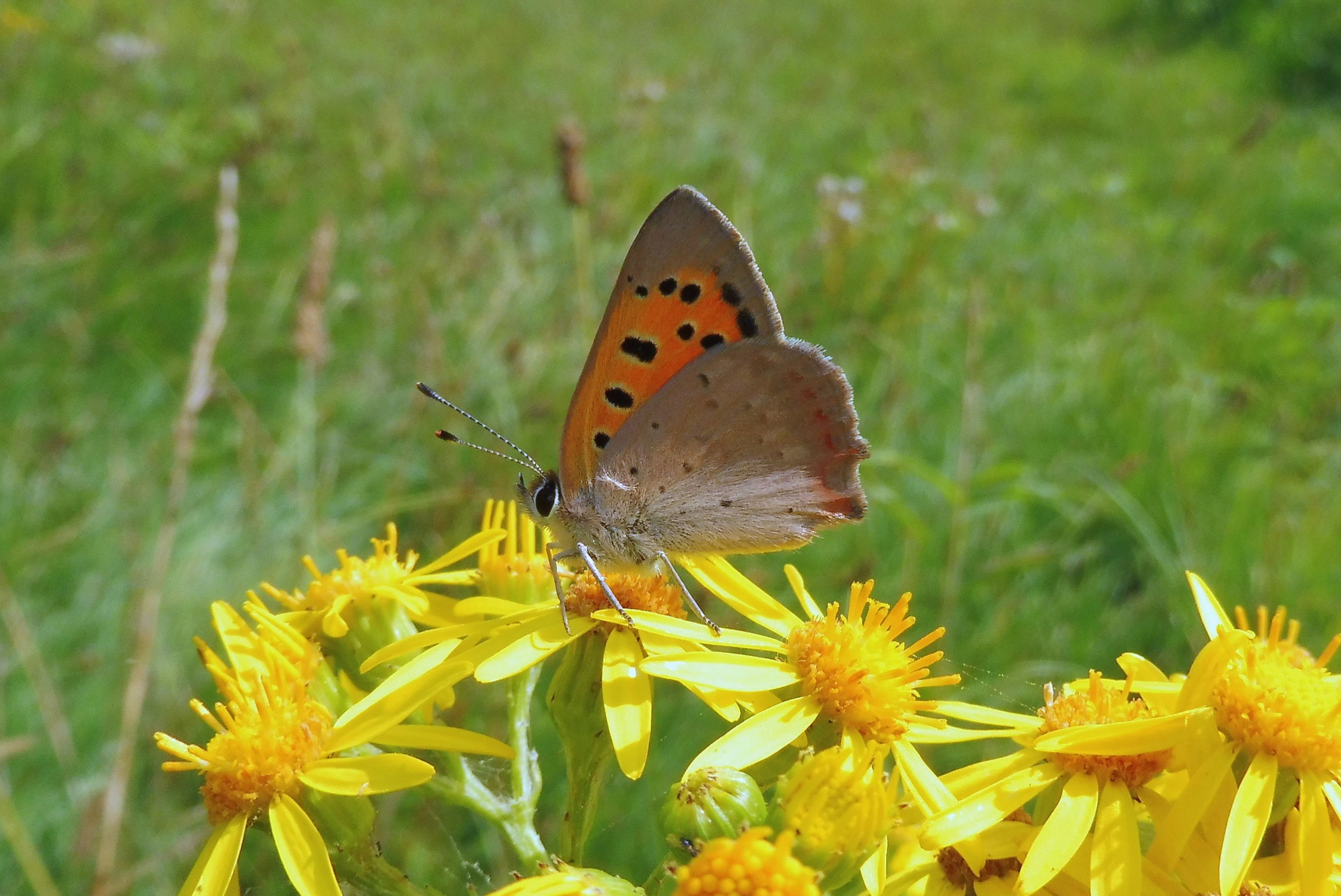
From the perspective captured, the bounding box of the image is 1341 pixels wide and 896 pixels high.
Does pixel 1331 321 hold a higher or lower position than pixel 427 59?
lower

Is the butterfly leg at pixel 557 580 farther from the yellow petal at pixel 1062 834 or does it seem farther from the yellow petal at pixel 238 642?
the yellow petal at pixel 1062 834

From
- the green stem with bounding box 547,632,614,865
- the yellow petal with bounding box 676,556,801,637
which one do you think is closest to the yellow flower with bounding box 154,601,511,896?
the green stem with bounding box 547,632,614,865

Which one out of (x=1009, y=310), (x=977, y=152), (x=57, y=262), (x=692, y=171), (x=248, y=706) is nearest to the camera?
(x=248, y=706)

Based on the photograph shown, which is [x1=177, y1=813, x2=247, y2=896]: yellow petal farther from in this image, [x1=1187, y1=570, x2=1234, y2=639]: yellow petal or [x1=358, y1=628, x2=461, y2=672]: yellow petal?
[x1=1187, y1=570, x2=1234, y2=639]: yellow petal

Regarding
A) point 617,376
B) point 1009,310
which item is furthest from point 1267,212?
point 617,376

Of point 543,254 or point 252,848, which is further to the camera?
point 543,254

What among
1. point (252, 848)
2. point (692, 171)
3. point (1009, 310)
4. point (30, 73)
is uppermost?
point (30, 73)

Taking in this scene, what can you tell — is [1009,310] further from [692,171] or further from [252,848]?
[252,848]
